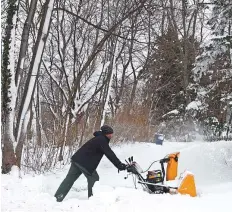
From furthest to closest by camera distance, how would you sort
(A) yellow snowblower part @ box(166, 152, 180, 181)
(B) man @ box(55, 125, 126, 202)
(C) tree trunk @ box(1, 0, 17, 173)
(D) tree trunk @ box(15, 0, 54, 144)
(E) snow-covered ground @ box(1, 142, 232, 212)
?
(D) tree trunk @ box(15, 0, 54, 144) → (C) tree trunk @ box(1, 0, 17, 173) → (A) yellow snowblower part @ box(166, 152, 180, 181) → (B) man @ box(55, 125, 126, 202) → (E) snow-covered ground @ box(1, 142, 232, 212)

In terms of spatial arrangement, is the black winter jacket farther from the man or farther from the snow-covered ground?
the snow-covered ground

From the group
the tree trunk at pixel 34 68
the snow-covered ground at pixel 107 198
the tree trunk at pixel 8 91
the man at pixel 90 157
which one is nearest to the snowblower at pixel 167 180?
the snow-covered ground at pixel 107 198

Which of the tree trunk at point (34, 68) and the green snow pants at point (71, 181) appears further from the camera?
the tree trunk at point (34, 68)

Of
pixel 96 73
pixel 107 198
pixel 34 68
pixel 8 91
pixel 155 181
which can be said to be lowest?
pixel 107 198

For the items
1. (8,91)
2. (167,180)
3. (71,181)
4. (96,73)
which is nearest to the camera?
(71,181)

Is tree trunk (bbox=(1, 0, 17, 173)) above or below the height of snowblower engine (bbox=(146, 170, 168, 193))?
above

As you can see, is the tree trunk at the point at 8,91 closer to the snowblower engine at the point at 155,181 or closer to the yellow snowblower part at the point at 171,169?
the snowblower engine at the point at 155,181

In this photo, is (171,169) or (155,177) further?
(171,169)

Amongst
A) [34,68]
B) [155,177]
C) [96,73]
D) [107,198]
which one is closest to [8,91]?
[34,68]

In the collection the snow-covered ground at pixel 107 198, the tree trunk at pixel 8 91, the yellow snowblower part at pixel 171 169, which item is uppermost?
the tree trunk at pixel 8 91

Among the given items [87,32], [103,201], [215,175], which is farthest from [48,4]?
[87,32]

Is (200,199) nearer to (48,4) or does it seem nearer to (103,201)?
→ (103,201)

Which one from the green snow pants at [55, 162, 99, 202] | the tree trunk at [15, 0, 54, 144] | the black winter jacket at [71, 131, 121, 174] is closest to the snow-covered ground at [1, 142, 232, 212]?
the green snow pants at [55, 162, 99, 202]

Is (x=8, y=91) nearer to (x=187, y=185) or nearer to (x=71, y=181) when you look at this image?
(x=71, y=181)
